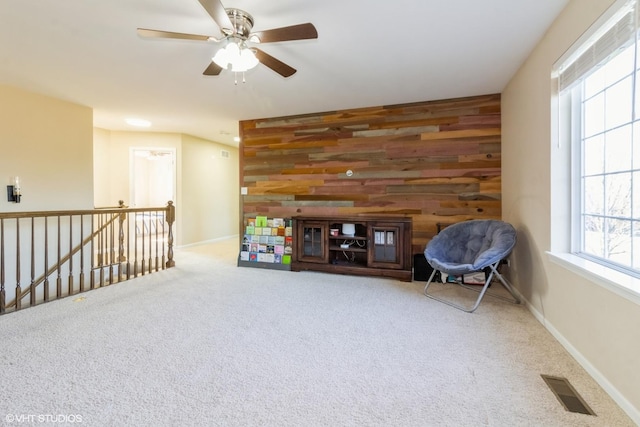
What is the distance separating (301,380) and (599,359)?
163 cm

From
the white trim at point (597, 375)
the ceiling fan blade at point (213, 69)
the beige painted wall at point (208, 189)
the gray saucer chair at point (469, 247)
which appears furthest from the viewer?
the beige painted wall at point (208, 189)

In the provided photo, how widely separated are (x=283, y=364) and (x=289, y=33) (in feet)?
6.62

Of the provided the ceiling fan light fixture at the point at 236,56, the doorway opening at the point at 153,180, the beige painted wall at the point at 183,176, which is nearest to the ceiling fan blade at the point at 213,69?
the ceiling fan light fixture at the point at 236,56

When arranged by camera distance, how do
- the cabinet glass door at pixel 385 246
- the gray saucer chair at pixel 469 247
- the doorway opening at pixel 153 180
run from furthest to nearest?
the doorway opening at pixel 153 180 < the cabinet glass door at pixel 385 246 < the gray saucer chair at pixel 469 247

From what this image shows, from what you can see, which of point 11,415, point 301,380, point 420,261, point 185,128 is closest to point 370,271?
point 420,261

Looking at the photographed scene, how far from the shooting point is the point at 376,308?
2.71 meters

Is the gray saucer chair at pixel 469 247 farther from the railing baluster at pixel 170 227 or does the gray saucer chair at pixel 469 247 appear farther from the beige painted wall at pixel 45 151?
the beige painted wall at pixel 45 151

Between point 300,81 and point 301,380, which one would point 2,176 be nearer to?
point 300,81

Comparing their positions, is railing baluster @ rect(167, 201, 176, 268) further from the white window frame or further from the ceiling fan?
the white window frame

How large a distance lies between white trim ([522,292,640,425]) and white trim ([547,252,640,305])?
0.59 ft

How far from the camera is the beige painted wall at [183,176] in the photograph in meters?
5.70

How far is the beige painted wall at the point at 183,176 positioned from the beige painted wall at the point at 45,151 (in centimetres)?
163

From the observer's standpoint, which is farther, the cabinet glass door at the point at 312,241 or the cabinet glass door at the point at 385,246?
the cabinet glass door at the point at 312,241

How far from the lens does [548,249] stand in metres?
2.23
